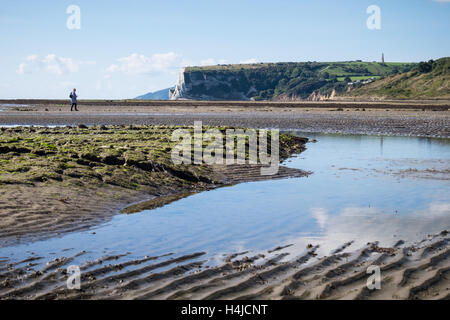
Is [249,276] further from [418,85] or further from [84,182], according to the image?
[418,85]

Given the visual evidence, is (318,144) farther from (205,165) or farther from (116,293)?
(116,293)

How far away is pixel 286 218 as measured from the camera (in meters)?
12.9

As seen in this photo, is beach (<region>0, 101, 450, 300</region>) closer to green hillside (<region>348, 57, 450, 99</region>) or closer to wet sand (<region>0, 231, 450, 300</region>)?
wet sand (<region>0, 231, 450, 300</region>)

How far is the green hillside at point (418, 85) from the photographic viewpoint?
12275 centimetres

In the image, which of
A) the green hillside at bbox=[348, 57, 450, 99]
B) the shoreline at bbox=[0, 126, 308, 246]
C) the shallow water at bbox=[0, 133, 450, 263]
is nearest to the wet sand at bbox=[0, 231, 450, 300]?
the shallow water at bbox=[0, 133, 450, 263]

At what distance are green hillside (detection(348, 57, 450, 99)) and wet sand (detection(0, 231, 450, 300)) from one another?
374 feet

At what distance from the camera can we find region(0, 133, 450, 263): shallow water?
10.4 metres

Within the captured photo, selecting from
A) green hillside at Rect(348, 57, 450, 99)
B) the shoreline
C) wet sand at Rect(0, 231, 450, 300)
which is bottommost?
wet sand at Rect(0, 231, 450, 300)

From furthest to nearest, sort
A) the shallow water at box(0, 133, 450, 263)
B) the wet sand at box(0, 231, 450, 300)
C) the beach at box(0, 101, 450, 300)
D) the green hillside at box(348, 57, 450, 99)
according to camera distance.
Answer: the green hillside at box(348, 57, 450, 99) < the shallow water at box(0, 133, 450, 263) < the beach at box(0, 101, 450, 300) < the wet sand at box(0, 231, 450, 300)

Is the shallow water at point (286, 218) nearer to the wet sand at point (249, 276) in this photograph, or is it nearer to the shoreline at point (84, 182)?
the wet sand at point (249, 276)

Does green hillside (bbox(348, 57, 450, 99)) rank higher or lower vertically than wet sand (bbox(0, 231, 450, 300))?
higher

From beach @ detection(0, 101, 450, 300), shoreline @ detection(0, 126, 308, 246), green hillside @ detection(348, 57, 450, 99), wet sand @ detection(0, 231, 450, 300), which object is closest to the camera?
wet sand @ detection(0, 231, 450, 300)

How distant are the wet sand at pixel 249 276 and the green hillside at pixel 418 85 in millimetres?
114057

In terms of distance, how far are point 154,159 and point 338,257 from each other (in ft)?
36.8
